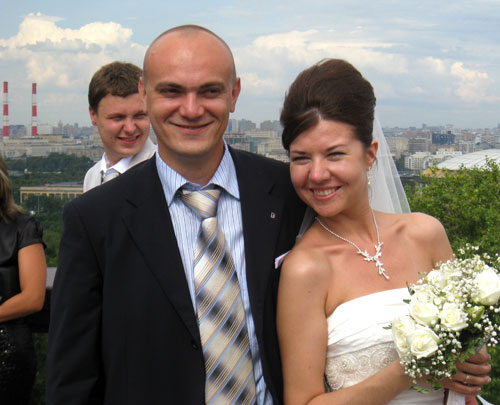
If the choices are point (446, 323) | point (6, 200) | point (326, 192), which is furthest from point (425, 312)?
point (6, 200)

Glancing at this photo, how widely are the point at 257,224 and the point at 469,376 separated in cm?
136

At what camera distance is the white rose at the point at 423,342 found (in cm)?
271

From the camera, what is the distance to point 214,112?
303 centimetres

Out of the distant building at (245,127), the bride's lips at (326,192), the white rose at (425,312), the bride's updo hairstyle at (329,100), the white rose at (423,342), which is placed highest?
the bride's updo hairstyle at (329,100)

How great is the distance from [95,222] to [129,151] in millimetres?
2362

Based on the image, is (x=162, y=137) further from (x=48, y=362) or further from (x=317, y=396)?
(x=317, y=396)

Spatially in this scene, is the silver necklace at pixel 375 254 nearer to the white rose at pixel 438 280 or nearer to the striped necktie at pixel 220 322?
the white rose at pixel 438 280

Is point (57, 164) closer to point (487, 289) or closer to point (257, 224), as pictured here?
point (257, 224)

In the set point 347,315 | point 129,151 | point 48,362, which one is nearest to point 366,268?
point 347,315

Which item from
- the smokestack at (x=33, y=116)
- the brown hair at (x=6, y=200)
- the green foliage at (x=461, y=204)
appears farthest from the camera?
the smokestack at (x=33, y=116)

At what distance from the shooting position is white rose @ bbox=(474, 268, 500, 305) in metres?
2.82

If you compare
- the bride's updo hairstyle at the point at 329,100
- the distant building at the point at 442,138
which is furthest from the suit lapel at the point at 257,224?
the distant building at the point at 442,138

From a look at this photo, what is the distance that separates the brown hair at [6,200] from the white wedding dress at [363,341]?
115 inches

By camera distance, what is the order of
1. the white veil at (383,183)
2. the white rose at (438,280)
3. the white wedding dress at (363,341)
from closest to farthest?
the white rose at (438,280)
the white wedding dress at (363,341)
the white veil at (383,183)
